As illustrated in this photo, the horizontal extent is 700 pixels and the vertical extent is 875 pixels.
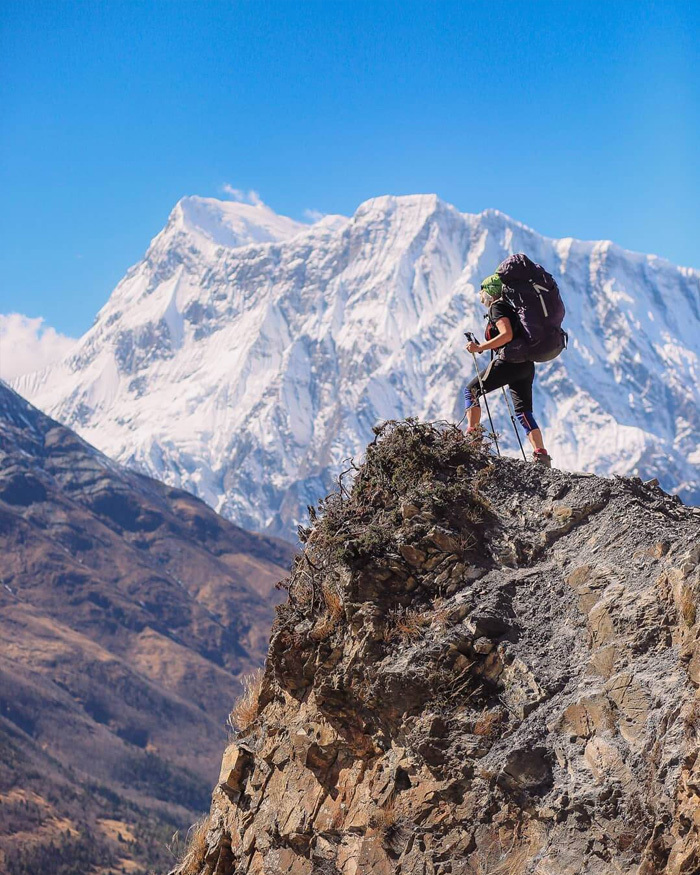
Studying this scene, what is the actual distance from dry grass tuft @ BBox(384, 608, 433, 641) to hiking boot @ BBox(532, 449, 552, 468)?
6.89ft

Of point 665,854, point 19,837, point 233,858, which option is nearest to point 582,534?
point 665,854

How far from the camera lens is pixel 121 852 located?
149 m

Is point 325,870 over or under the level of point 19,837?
over

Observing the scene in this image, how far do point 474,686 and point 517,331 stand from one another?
3698 mm

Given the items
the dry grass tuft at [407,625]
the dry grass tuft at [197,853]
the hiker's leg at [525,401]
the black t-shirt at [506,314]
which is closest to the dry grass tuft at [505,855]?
the dry grass tuft at [407,625]

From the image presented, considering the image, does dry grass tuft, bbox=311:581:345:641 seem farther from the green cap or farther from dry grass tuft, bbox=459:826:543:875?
the green cap

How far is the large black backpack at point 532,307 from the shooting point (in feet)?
36.0

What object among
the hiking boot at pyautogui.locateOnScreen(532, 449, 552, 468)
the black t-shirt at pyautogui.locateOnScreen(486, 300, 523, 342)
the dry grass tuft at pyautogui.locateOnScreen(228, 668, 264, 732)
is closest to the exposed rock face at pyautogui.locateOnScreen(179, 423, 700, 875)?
the dry grass tuft at pyautogui.locateOnScreen(228, 668, 264, 732)

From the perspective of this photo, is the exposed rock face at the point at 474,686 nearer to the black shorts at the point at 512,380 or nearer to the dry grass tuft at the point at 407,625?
the dry grass tuft at the point at 407,625

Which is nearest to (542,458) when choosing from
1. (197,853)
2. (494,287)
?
(494,287)

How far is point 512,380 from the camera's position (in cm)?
1143

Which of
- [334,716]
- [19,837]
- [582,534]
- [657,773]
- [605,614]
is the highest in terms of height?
[582,534]

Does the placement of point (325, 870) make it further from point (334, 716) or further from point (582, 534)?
point (582, 534)

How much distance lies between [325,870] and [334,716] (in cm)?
116
